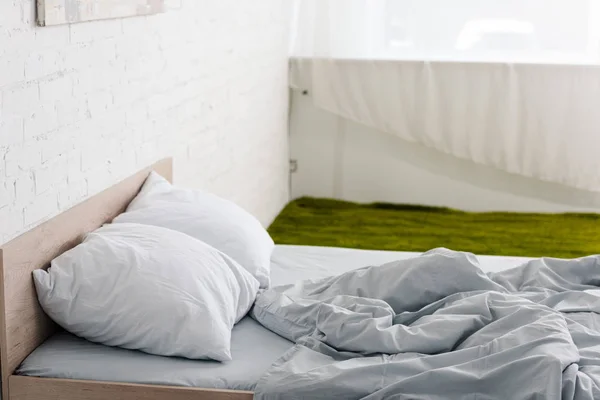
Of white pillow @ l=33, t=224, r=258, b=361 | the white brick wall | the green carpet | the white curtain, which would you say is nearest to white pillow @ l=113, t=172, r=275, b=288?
the white brick wall

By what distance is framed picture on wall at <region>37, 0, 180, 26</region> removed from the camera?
6.67ft

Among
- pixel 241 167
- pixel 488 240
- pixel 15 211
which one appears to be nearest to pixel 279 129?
pixel 241 167

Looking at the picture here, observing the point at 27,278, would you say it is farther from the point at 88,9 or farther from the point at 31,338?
the point at 88,9

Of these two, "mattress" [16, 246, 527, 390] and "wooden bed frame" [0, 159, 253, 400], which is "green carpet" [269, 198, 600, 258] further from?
"wooden bed frame" [0, 159, 253, 400]

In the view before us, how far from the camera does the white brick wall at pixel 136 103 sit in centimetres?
198

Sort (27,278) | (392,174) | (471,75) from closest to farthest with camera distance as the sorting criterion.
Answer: (27,278)
(471,75)
(392,174)

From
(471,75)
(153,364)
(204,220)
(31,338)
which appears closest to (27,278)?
(31,338)

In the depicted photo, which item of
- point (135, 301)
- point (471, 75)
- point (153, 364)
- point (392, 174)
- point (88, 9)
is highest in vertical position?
point (88, 9)

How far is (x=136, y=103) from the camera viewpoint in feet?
8.70

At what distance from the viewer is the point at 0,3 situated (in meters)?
1.85

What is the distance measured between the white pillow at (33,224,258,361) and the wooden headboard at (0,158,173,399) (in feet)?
0.11

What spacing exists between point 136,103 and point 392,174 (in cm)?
241

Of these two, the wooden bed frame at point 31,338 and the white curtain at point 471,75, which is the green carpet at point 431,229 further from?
the wooden bed frame at point 31,338

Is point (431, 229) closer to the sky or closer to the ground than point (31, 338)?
closer to the ground
